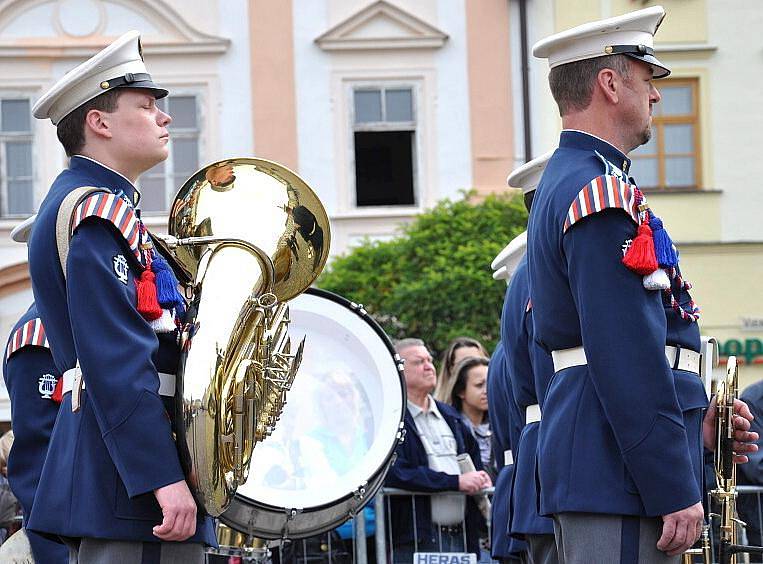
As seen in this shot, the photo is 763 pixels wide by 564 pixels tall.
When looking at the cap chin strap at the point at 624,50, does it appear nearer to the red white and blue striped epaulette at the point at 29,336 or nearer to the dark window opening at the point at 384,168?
the red white and blue striped epaulette at the point at 29,336

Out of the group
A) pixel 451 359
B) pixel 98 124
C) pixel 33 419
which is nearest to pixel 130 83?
pixel 98 124

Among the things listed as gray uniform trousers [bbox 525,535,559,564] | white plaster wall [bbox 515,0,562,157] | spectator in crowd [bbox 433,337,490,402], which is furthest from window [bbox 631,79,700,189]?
gray uniform trousers [bbox 525,535,559,564]

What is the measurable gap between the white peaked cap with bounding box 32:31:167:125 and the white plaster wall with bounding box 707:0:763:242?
638 inches

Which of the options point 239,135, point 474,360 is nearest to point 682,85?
point 239,135

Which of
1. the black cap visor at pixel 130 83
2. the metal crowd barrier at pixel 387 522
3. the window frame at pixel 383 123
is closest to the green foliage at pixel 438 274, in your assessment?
the window frame at pixel 383 123

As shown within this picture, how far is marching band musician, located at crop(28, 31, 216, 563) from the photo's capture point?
3871 millimetres

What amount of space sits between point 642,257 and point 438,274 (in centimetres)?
1298

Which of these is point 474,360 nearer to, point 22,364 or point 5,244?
point 22,364

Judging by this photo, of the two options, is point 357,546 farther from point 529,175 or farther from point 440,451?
point 529,175

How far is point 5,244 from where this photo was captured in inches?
756

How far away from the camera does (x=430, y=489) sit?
7.44 m

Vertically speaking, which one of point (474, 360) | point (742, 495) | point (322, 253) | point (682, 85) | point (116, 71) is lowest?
point (742, 495)

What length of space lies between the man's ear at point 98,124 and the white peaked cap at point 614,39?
4.22 feet

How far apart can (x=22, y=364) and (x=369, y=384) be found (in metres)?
1.85
